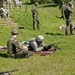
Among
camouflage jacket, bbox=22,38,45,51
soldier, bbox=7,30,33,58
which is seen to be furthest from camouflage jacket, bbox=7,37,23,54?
camouflage jacket, bbox=22,38,45,51

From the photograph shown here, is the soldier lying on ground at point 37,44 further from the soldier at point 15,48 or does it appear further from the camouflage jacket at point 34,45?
the soldier at point 15,48

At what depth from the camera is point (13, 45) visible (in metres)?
15.2

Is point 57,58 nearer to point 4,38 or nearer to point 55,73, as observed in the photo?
point 55,73

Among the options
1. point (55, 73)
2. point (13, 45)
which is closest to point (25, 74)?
point (55, 73)

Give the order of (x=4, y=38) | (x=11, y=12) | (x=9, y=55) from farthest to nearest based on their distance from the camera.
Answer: (x=11, y=12) < (x=4, y=38) < (x=9, y=55)

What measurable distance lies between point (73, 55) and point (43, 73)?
12.6ft

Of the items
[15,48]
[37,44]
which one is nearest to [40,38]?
[37,44]

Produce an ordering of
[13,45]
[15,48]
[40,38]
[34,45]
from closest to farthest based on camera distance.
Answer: [13,45] < [15,48] < [40,38] < [34,45]

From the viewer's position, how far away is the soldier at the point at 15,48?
49.2 ft

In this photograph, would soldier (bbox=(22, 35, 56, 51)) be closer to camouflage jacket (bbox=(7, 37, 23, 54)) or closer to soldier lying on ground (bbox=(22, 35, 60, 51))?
soldier lying on ground (bbox=(22, 35, 60, 51))

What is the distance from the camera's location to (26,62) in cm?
1430

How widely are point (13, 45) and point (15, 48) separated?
7.9 inches

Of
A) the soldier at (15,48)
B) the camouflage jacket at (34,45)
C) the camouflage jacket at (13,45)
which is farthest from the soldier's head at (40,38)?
the camouflage jacket at (13,45)

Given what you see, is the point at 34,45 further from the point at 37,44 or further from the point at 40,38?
the point at 40,38
